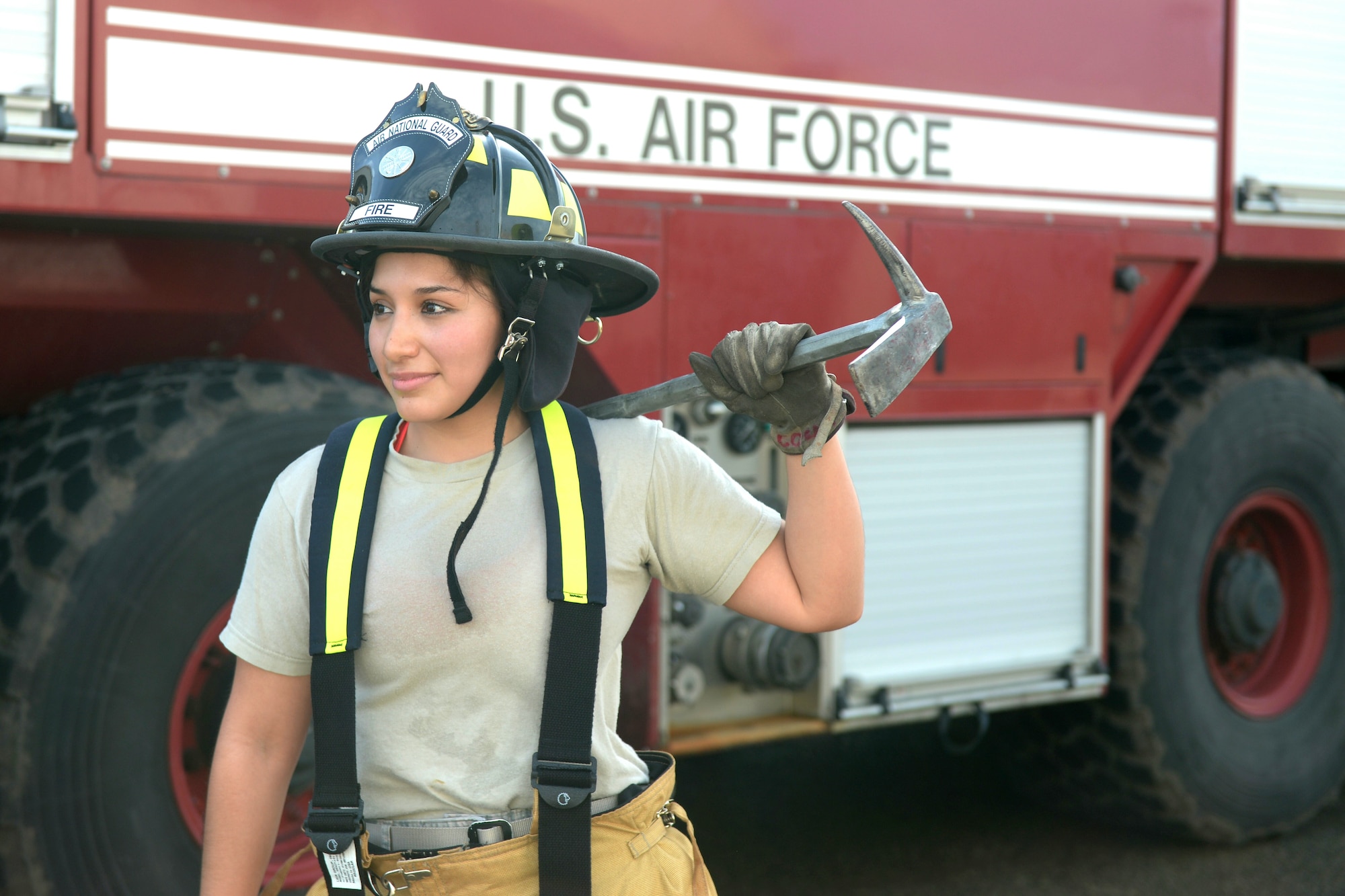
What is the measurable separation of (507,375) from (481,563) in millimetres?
242

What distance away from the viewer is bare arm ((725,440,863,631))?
1.70 meters

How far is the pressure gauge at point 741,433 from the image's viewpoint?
3.37 meters

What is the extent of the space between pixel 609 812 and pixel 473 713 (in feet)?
0.69

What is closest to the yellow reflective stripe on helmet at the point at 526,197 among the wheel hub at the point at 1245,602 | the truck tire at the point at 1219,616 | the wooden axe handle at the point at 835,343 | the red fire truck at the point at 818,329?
the wooden axe handle at the point at 835,343

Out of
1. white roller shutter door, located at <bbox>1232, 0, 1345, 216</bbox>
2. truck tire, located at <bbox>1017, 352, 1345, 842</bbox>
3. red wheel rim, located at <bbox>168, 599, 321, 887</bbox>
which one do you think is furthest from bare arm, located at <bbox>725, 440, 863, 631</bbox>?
white roller shutter door, located at <bbox>1232, 0, 1345, 216</bbox>

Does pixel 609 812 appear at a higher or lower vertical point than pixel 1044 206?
lower

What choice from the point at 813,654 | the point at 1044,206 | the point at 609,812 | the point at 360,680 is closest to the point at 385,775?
the point at 360,680

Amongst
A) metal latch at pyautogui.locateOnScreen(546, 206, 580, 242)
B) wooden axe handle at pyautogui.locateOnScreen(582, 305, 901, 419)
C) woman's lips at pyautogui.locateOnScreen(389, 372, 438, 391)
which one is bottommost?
woman's lips at pyautogui.locateOnScreen(389, 372, 438, 391)

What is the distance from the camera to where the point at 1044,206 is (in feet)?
12.1

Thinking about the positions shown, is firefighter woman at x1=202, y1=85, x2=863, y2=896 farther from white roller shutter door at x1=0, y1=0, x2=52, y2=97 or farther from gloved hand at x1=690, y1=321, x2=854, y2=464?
white roller shutter door at x1=0, y1=0, x2=52, y2=97

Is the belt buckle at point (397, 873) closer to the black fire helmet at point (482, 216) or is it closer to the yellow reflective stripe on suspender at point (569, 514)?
the yellow reflective stripe on suspender at point (569, 514)

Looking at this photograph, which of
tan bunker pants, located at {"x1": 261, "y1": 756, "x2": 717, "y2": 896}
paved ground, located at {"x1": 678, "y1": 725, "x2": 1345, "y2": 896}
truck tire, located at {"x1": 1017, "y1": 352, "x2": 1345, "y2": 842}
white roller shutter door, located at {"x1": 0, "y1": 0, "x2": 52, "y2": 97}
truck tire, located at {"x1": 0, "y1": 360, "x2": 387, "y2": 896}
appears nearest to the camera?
tan bunker pants, located at {"x1": 261, "y1": 756, "x2": 717, "y2": 896}

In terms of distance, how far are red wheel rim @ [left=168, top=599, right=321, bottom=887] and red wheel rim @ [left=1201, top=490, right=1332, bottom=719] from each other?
9.72ft

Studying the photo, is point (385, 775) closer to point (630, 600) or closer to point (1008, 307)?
point (630, 600)
